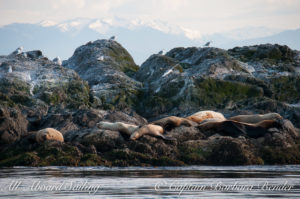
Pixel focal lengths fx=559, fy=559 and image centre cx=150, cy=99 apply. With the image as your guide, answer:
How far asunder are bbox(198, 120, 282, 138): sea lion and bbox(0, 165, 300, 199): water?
3204 millimetres

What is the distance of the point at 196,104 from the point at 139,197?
24.3 metres

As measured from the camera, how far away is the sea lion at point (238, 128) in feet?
65.7

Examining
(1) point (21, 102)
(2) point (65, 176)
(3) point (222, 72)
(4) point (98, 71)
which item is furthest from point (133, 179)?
(4) point (98, 71)

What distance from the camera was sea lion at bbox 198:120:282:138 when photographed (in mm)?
20016

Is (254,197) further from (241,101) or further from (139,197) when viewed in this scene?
(241,101)

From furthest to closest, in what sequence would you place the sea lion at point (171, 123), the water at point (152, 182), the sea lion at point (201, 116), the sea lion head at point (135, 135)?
the sea lion at point (201, 116) → the sea lion at point (171, 123) → the sea lion head at point (135, 135) → the water at point (152, 182)

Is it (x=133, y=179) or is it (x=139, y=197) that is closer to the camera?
(x=139, y=197)

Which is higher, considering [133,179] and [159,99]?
[133,179]

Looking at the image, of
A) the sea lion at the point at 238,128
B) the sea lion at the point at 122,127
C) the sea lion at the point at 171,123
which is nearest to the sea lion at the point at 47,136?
the sea lion at the point at 122,127

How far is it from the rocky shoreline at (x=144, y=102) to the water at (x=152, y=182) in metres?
1.46

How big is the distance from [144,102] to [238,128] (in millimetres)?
16379

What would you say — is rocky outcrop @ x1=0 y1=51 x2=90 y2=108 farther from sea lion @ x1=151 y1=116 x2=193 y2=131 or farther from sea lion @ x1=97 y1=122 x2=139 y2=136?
sea lion @ x1=151 y1=116 x2=193 y2=131

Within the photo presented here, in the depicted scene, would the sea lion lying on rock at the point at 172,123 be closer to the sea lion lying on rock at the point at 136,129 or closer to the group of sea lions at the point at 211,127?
the group of sea lions at the point at 211,127

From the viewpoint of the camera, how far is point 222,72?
38125 mm
